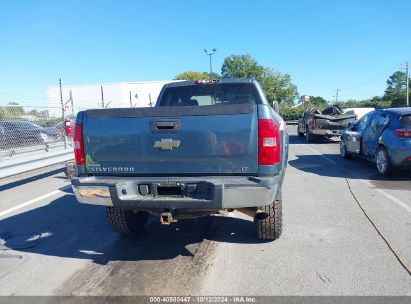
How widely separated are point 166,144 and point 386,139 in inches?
240

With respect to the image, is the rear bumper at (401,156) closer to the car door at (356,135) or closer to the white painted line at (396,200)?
the white painted line at (396,200)

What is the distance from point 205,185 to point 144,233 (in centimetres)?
187

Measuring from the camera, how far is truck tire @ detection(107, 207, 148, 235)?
4.68 m

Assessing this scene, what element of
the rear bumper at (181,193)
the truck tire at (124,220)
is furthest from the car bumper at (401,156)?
the truck tire at (124,220)

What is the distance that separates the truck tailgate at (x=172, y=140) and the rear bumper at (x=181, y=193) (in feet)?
0.37

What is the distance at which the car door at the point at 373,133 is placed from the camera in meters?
8.69

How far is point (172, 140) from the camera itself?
148 inches

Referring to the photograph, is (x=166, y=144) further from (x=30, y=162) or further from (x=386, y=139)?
(x=386, y=139)

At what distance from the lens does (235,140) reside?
3613 millimetres

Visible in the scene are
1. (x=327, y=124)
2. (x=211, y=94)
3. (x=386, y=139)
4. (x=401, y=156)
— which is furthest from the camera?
(x=327, y=124)

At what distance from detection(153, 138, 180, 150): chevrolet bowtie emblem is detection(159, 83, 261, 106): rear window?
2065mm

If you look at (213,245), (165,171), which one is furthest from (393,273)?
(165,171)

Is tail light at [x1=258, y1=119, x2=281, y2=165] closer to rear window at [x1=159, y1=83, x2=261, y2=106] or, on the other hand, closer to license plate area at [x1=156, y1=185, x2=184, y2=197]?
license plate area at [x1=156, y1=185, x2=184, y2=197]

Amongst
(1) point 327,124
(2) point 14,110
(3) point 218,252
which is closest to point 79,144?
(3) point 218,252
